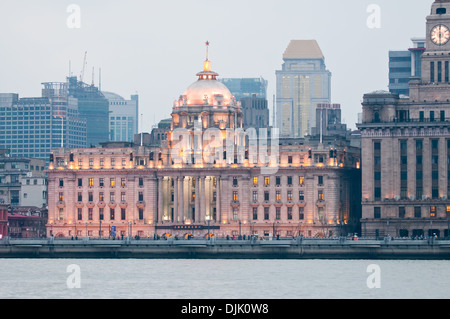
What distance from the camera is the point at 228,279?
165250 millimetres

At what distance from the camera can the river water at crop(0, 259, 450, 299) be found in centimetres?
14675

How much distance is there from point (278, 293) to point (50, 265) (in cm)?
5286

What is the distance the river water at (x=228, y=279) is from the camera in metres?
147
